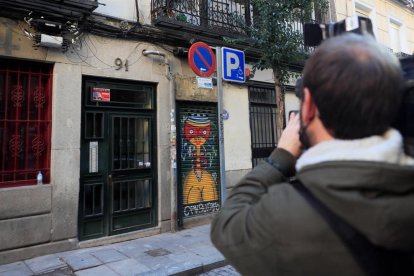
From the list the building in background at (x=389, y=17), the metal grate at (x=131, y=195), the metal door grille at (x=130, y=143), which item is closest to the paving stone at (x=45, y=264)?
the metal grate at (x=131, y=195)

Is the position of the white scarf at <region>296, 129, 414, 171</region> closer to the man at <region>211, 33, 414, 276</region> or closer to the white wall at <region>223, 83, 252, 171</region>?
the man at <region>211, 33, 414, 276</region>

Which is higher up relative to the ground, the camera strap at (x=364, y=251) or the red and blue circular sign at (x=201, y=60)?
the red and blue circular sign at (x=201, y=60)

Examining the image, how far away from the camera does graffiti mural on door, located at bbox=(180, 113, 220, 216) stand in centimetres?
760

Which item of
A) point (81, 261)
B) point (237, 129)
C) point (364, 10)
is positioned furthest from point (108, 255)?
point (364, 10)

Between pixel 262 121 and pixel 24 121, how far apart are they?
575 centimetres

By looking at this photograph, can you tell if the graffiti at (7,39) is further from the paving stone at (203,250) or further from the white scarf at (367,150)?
the white scarf at (367,150)

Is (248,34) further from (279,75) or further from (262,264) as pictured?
(262,264)

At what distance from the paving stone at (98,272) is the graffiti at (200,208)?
2.67 meters

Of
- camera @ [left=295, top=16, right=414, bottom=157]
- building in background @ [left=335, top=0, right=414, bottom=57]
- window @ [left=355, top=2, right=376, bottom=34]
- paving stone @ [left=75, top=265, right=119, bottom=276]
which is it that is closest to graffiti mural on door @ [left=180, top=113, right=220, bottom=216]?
paving stone @ [left=75, top=265, right=119, bottom=276]

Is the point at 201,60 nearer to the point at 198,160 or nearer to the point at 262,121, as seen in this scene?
the point at 198,160

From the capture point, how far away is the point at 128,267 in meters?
5.13

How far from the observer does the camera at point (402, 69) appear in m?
1.02

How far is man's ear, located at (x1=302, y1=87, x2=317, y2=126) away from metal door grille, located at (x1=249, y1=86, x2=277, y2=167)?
7889 mm

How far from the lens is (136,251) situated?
19.2 ft
